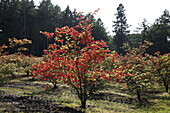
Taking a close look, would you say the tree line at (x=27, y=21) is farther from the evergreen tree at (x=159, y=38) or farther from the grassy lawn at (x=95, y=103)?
the grassy lawn at (x=95, y=103)

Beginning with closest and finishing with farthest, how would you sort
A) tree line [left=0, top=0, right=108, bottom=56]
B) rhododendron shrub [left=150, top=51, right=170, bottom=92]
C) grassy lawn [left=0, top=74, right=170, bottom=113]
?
grassy lawn [left=0, top=74, right=170, bottom=113]
rhododendron shrub [left=150, top=51, right=170, bottom=92]
tree line [left=0, top=0, right=108, bottom=56]

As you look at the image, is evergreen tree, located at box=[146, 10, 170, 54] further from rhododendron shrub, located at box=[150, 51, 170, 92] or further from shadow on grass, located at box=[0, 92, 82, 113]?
shadow on grass, located at box=[0, 92, 82, 113]

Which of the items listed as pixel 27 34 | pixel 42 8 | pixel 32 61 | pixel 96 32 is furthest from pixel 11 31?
pixel 96 32

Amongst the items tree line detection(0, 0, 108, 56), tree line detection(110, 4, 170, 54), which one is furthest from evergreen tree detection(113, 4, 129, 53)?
tree line detection(0, 0, 108, 56)

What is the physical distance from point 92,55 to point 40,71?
3.55 meters

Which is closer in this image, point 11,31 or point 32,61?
point 32,61

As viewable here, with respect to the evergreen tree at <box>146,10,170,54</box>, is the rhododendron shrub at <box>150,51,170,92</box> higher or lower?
lower

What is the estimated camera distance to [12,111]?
7.61 m

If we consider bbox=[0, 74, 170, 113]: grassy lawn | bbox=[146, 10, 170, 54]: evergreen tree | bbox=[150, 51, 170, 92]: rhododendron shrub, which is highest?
bbox=[146, 10, 170, 54]: evergreen tree

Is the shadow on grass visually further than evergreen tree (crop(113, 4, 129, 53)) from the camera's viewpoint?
No

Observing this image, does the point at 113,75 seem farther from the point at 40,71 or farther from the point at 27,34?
the point at 27,34

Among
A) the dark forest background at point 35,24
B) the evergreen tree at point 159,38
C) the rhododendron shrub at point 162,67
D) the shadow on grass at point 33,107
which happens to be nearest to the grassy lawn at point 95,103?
the shadow on grass at point 33,107

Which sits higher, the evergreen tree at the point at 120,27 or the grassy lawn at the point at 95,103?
the evergreen tree at the point at 120,27

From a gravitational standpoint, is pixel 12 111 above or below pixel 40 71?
below
